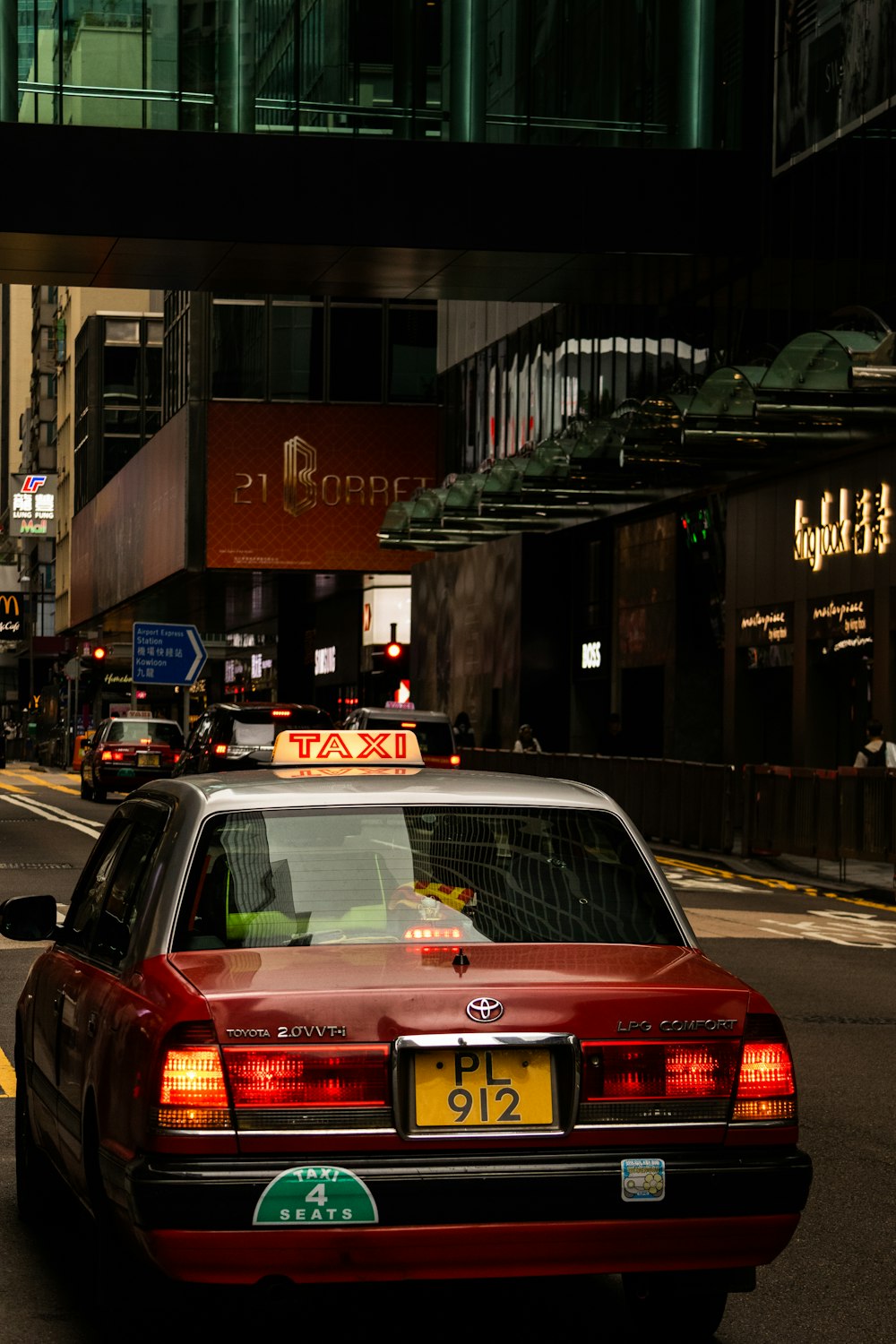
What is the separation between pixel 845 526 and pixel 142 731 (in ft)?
58.9

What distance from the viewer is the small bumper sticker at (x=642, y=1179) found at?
4668mm

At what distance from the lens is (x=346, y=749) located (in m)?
6.28

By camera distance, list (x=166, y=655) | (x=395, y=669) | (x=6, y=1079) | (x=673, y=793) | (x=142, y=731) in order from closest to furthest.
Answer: (x=6, y=1079)
(x=673, y=793)
(x=142, y=731)
(x=166, y=655)
(x=395, y=669)

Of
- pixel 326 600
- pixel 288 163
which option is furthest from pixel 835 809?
pixel 326 600

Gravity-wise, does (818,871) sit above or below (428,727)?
below

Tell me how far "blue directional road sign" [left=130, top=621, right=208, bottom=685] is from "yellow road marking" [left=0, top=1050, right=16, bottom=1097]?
33.2 m

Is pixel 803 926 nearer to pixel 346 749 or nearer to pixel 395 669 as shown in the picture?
pixel 346 749

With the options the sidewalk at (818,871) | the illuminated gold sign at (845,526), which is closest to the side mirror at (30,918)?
the sidewalk at (818,871)

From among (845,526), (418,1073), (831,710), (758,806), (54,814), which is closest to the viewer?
(418,1073)

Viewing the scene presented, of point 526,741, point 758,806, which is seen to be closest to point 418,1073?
point 758,806

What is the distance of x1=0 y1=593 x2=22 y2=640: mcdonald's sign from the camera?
473ft

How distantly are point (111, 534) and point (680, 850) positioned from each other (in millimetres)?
48743

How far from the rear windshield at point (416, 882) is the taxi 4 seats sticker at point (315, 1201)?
0.66 m

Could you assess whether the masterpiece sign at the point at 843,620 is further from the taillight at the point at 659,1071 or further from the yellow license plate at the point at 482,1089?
the yellow license plate at the point at 482,1089
